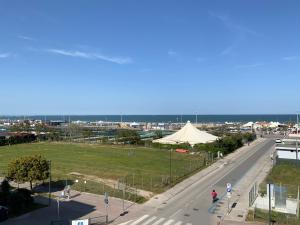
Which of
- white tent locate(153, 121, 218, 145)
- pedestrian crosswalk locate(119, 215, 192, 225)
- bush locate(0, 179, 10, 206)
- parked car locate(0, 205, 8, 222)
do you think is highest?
white tent locate(153, 121, 218, 145)

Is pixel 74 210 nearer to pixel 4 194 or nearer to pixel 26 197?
pixel 26 197

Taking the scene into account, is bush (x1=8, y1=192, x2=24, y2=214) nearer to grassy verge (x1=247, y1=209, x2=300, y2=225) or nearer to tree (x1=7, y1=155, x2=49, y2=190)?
tree (x1=7, y1=155, x2=49, y2=190)

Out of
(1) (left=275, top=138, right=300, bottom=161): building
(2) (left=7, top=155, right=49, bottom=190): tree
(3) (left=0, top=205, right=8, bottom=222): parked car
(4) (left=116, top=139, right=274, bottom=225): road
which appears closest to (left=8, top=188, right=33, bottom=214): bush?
(3) (left=0, top=205, right=8, bottom=222): parked car

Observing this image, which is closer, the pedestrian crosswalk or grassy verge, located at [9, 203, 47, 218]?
the pedestrian crosswalk

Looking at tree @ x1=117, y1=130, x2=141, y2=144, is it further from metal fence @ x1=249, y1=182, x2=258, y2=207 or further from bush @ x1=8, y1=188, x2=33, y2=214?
bush @ x1=8, y1=188, x2=33, y2=214

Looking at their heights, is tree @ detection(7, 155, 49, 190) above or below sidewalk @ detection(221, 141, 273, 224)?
above

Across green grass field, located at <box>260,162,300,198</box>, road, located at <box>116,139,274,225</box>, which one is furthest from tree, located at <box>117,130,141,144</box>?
green grass field, located at <box>260,162,300,198</box>

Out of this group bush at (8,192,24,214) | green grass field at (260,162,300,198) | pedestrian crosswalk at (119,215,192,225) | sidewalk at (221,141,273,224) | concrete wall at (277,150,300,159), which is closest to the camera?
pedestrian crosswalk at (119,215,192,225)

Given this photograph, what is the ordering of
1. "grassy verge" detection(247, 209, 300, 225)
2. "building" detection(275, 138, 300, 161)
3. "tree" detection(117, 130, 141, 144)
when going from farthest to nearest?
"tree" detection(117, 130, 141, 144), "building" detection(275, 138, 300, 161), "grassy verge" detection(247, 209, 300, 225)

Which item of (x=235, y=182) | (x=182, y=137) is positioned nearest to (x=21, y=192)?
(x=235, y=182)

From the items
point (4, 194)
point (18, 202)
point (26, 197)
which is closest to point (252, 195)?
point (26, 197)
